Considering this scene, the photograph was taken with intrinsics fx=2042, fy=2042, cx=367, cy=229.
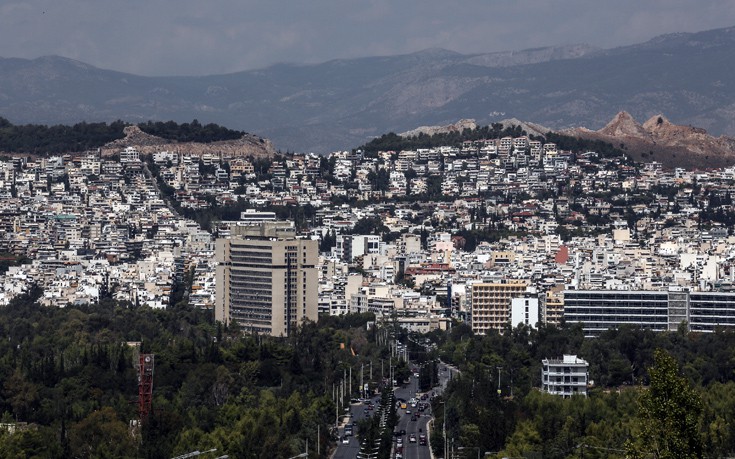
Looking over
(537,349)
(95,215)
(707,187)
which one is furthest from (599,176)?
(537,349)

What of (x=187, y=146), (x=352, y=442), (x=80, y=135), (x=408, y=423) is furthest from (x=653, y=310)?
(x=80, y=135)

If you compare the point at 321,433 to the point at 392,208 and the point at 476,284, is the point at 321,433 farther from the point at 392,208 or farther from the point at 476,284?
the point at 392,208

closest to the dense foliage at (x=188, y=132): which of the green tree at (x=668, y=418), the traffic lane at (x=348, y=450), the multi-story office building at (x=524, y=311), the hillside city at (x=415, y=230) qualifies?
the hillside city at (x=415, y=230)

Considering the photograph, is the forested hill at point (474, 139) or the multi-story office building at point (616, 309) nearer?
the multi-story office building at point (616, 309)

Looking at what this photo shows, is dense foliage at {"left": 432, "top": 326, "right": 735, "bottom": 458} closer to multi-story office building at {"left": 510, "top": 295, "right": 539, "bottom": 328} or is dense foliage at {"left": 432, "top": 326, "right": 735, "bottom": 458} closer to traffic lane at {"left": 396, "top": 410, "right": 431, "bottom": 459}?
traffic lane at {"left": 396, "top": 410, "right": 431, "bottom": 459}

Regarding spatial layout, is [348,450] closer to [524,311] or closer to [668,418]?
[668,418]

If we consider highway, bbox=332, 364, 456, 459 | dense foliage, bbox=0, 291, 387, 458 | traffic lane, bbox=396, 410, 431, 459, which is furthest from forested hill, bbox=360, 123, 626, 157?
traffic lane, bbox=396, 410, 431, 459

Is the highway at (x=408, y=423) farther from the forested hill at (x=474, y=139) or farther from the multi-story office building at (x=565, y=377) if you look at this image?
the forested hill at (x=474, y=139)
